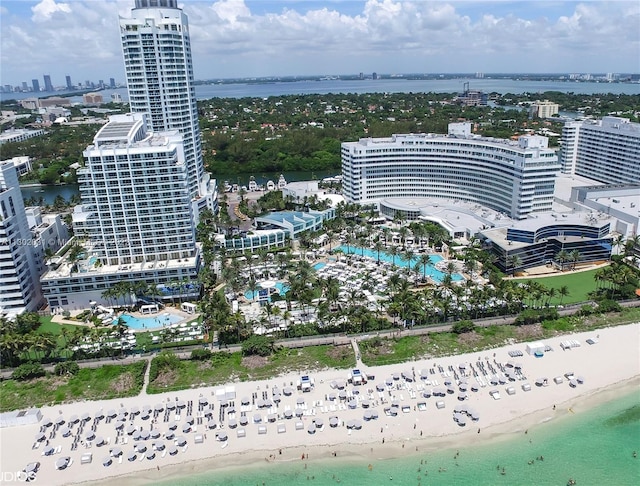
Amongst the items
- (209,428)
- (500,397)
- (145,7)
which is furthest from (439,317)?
(145,7)

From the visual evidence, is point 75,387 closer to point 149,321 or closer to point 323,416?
point 149,321

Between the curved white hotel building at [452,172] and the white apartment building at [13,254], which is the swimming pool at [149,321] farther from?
the curved white hotel building at [452,172]

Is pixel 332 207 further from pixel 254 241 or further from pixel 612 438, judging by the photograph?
pixel 612 438

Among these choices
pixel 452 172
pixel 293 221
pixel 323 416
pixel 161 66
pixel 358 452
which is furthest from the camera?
pixel 452 172

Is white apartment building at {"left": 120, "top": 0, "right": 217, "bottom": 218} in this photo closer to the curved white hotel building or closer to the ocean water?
the curved white hotel building

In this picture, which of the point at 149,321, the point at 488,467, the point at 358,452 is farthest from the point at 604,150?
the point at 149,321

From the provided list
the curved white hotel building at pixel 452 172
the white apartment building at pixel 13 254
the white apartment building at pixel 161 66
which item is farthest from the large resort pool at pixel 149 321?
the curved white hotel building at pixel 452 172
